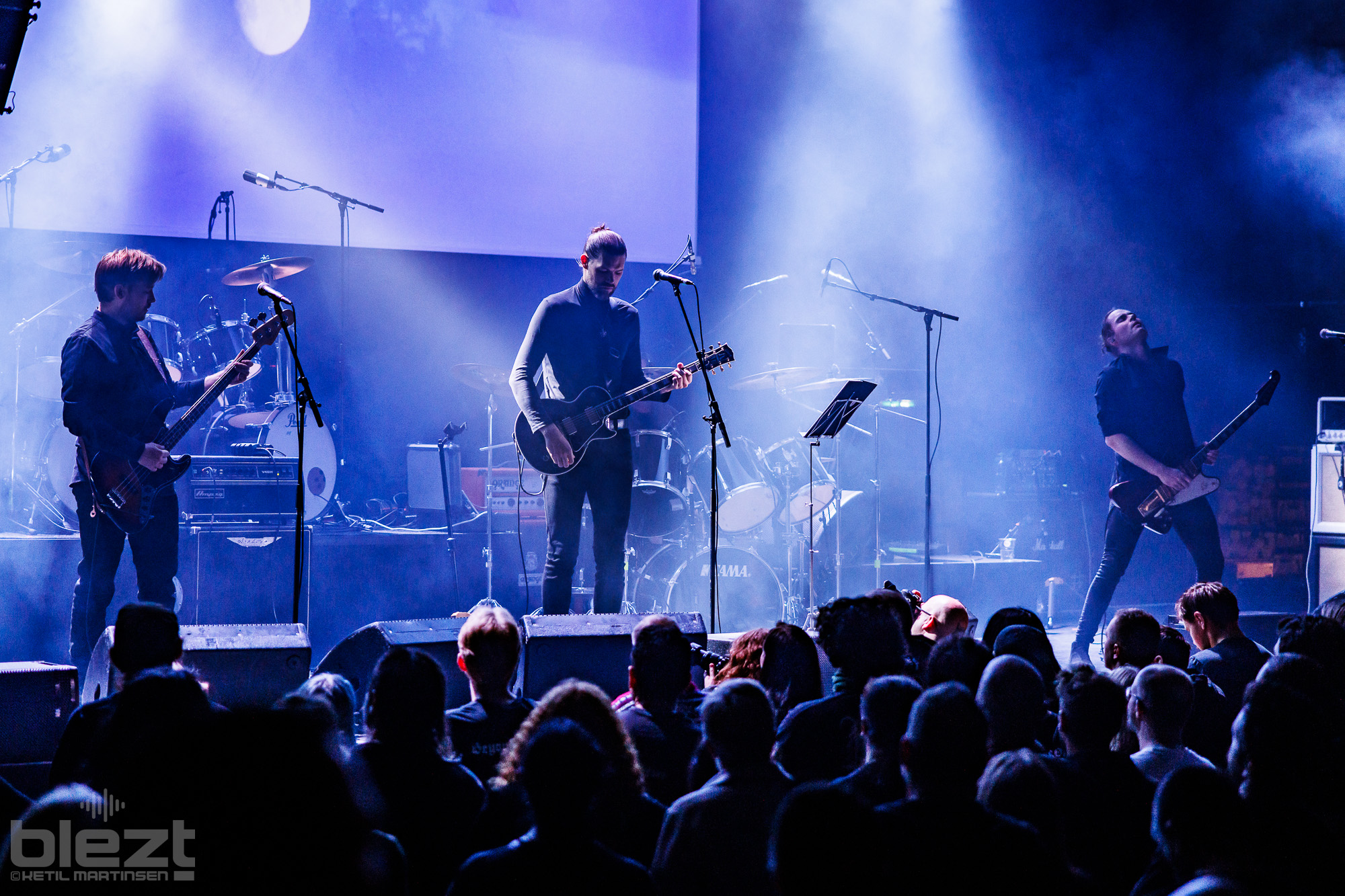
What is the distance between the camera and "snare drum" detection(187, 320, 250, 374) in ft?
28.4

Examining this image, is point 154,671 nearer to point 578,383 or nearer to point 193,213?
point 578,383

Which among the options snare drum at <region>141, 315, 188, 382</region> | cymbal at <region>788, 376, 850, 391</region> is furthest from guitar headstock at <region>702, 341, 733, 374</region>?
snare drum at <region>141, 315, 188, 382</region>

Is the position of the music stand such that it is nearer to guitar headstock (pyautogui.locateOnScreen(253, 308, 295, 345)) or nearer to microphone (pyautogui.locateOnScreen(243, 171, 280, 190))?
guitar headstock (pyautogui.locateOnScreen(253, 308, 295, 345))

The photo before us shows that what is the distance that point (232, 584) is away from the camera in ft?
24.5

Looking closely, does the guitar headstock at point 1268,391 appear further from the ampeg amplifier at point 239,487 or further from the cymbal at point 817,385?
the ampeg amplifier at point 239,487

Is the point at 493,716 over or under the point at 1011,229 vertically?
under

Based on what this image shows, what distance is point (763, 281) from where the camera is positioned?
30.3ft

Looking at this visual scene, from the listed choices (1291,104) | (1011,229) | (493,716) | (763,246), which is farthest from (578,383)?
(1291,104)

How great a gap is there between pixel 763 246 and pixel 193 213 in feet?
15.0

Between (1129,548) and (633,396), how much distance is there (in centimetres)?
340

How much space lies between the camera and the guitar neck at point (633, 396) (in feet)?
18.4

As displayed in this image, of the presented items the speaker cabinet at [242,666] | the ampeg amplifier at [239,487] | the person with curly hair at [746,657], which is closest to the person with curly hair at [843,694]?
the person with curly hair at [746,657]

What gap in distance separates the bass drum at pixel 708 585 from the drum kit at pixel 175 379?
282 centimetres

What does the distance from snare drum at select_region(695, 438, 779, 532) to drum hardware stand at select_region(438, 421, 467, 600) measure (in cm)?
189
